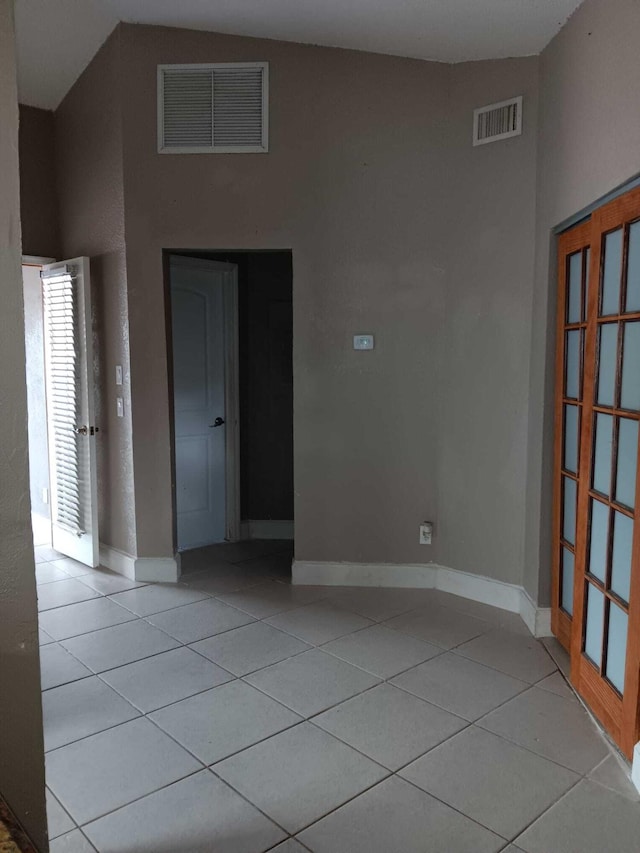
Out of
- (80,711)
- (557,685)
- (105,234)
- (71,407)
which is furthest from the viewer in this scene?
(71,407)

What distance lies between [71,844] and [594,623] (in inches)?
79.2

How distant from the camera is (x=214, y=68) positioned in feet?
12.4

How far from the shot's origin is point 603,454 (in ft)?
8.39

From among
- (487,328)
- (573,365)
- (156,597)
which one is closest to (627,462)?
(573,365)

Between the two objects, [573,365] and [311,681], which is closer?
[311,681]

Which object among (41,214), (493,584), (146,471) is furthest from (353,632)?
(41,214)

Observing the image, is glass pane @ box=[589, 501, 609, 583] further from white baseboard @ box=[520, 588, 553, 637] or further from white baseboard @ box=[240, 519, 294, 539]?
white baseboard @ box=[240, 519, 294, 539]

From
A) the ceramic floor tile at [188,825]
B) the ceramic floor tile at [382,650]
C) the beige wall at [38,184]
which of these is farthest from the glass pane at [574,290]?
the beige wall at [38,184]

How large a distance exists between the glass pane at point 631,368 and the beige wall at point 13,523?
195 cm

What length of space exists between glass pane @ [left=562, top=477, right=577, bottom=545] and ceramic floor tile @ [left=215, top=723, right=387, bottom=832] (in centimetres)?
142

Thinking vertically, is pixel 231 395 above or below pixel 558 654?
above

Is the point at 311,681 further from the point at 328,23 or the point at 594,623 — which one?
the point at 328,23

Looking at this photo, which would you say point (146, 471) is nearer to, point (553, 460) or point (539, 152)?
point (553, 460)

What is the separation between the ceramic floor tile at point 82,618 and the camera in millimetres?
3408
